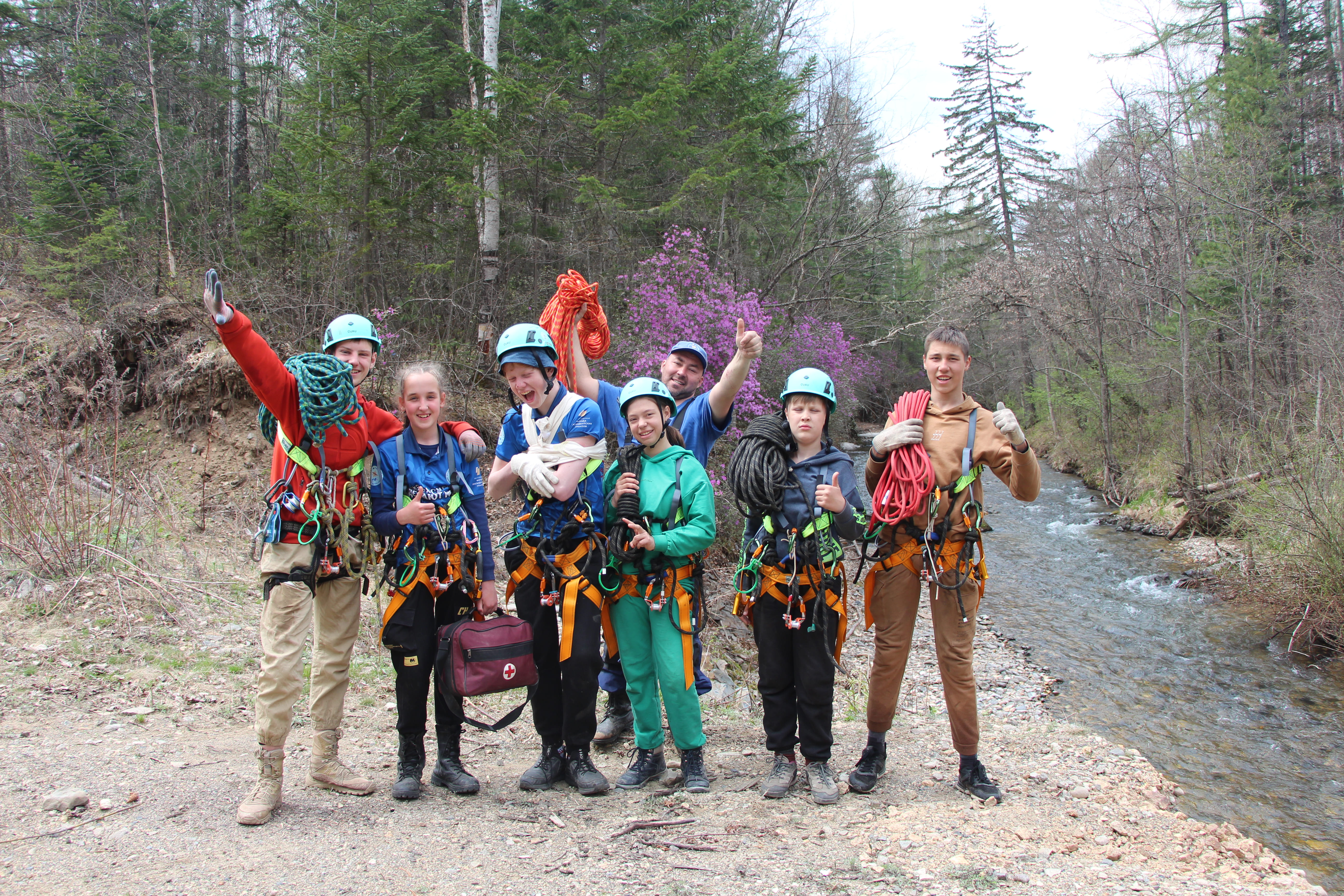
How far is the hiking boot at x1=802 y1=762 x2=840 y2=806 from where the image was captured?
3727 mm

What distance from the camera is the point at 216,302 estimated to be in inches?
118

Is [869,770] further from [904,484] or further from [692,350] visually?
[692,350]

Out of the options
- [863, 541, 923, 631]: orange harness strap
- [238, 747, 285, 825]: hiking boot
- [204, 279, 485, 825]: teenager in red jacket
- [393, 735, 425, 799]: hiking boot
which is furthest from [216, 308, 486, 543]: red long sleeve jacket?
[863, 541, 923, 631]: orange harness strap

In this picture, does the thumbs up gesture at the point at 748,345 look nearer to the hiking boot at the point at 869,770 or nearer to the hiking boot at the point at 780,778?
the hiking boot at the point at 780,778

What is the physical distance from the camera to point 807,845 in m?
3.32

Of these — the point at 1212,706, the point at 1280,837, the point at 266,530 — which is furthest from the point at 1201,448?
the point at 266,530

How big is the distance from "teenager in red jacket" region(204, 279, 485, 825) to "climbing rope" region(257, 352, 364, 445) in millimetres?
72

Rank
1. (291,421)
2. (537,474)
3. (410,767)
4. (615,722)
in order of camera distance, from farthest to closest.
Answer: (615,722) → (410,767) → (537,474) → (291,421)

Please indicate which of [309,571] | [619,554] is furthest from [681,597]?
[309,571]

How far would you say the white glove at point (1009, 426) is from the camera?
373 centimetres

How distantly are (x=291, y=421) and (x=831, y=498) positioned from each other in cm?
251

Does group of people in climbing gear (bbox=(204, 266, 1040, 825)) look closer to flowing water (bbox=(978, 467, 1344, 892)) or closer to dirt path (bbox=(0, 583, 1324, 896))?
dirt path (bbox=(0, 583, 1324, 896))

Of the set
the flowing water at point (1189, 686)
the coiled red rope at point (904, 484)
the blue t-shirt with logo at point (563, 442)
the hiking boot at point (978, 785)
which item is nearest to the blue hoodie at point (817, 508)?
the coiled red rope at point (904, 484)

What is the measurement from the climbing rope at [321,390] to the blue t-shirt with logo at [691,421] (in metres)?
1.52
